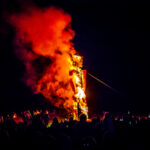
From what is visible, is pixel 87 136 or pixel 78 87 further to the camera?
pixel 78 87

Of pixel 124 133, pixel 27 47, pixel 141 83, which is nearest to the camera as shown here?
pixel 124 133

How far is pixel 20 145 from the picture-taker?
4730 millimetres

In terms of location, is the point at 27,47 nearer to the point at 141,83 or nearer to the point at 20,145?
the point at 141,83

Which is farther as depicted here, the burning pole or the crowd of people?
the burning pole

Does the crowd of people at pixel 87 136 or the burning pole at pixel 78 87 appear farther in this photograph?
the burning pole at pixel 78 87

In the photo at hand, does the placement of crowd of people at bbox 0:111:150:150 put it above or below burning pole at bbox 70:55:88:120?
below

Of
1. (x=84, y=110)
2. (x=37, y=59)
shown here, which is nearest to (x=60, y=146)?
(x=84, y=110)

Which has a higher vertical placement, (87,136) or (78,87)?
(78,87)

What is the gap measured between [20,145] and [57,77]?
10671 millimetres

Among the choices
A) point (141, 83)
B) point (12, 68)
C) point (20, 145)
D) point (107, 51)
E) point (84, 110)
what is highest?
point (107, 51)

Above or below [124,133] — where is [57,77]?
above

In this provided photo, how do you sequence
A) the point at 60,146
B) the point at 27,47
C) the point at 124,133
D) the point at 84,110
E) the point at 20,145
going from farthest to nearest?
the point at 27,47 → the point at 84,110 → the point at 124,133 → the point at 20,145 → the point at 60,146

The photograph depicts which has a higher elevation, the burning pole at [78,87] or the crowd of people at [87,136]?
the burning pole at [78,87]

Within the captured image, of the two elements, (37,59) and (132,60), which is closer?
(132,60)
